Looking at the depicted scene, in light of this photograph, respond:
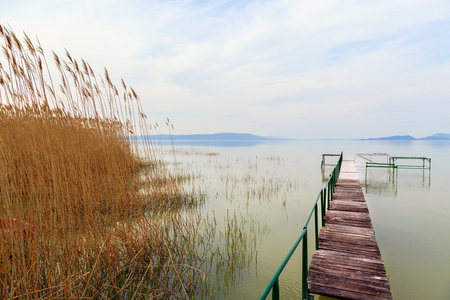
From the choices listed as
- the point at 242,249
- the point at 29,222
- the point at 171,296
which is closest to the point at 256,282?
the point at 242,249

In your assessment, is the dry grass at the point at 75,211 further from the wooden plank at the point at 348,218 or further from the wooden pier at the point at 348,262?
the wooden plank at the point at 348,218

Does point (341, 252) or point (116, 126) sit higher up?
point (116, 126)

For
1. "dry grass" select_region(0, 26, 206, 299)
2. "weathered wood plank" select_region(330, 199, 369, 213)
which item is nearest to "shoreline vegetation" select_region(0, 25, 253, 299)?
"dry grass" select_region(0, 26, 206, 299)

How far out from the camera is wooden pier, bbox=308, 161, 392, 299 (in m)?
2.92

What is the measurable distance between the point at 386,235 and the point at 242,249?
4.59m

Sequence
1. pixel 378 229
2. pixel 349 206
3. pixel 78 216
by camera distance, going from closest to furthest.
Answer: pixel 78 216, pixel 349 206, pixel 378 229

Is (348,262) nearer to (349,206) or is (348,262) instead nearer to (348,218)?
(348,218)

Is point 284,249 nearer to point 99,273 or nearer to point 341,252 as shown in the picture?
point 341,252

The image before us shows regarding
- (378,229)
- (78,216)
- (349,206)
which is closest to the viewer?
(78,216)

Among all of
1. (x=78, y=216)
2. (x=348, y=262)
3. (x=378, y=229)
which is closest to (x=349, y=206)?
(x=378, y=229)

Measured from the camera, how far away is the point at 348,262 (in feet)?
11.5

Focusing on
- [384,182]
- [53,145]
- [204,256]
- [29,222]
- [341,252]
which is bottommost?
[384,182]

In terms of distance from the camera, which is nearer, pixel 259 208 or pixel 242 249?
pixel 242 249

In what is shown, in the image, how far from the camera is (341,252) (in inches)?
153
